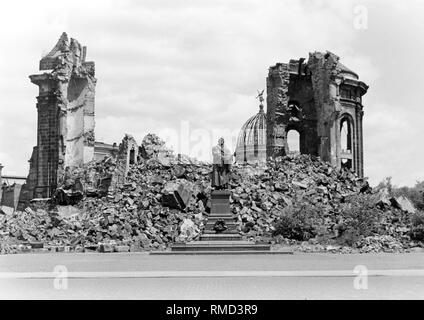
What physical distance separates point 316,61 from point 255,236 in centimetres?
1918

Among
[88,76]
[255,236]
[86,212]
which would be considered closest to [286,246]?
[255,236]

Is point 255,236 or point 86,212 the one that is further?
point 86,212

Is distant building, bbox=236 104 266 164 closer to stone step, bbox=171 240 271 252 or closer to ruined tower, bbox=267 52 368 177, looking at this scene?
ruined tower, bbox=267 52 368 177

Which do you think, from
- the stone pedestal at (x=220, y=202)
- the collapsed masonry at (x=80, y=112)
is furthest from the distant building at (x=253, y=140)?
the stone pedestal at (x=220, y=202)

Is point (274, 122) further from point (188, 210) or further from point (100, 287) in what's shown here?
point (100, 287)

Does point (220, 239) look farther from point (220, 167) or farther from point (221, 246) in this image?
point (220, 167)

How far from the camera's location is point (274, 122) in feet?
Result: 153

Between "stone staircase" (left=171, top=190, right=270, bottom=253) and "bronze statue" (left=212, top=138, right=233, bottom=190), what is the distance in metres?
0.37

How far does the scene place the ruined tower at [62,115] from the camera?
148 ft

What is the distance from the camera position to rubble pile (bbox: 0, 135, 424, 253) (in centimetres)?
3162

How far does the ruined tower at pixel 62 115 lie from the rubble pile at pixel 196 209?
2.55 meters
